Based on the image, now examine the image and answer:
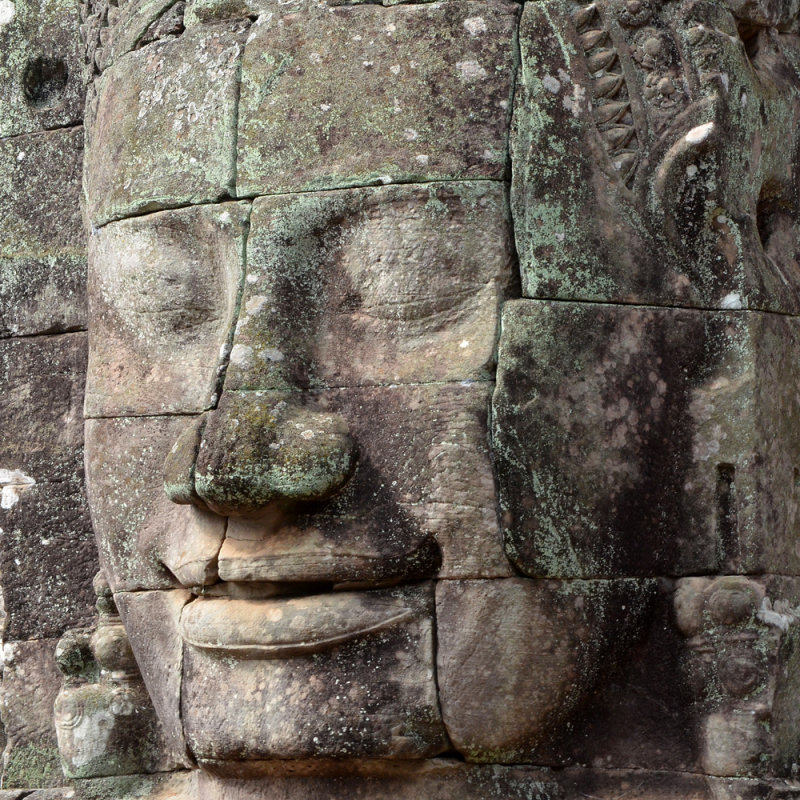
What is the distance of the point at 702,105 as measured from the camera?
530 cm

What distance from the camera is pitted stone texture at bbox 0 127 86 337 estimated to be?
6.52 metres

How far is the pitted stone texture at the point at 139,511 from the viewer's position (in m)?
5.37

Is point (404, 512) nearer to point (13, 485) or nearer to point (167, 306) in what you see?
point (167, 306)

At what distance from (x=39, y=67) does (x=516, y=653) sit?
304 centimetres

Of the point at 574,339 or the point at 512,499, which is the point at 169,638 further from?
the point at 574,339

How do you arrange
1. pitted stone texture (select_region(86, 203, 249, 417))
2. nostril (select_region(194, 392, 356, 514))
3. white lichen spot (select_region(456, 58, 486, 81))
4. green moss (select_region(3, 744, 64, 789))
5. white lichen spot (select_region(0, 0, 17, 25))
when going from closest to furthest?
1. nostril (select_region(194, 392, 356, 514))
2. white lichen spot (select_region(456, 58, 486, 81))
3. pitted stone texture (select_region(86, 203, 249, 417))
4. green moss (select_region(3, 744, 64, 789))
5. white lichen spot (select_region(0, 0, 17, 25))

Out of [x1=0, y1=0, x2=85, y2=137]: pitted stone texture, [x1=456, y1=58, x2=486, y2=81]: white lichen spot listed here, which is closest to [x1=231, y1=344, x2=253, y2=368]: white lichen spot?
[x1=456, y1=58, x2=486, y2=81]: white lichen spot

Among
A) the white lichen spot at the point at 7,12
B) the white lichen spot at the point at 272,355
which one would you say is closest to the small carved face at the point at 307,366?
the white lichen spot at the point at 272,355

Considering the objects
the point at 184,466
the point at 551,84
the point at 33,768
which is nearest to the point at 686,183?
the point at 551,84

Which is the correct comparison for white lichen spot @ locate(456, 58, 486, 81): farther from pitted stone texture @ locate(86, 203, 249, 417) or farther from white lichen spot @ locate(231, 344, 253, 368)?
white lichen spot @ locate(231, 344, 253, 368)

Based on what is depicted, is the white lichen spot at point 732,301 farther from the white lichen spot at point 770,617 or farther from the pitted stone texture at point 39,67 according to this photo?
the pitted stone texture at point 39,67

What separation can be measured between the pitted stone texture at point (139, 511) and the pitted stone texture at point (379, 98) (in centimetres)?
81

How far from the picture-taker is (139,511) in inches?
217

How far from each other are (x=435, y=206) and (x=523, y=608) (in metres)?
1.15
